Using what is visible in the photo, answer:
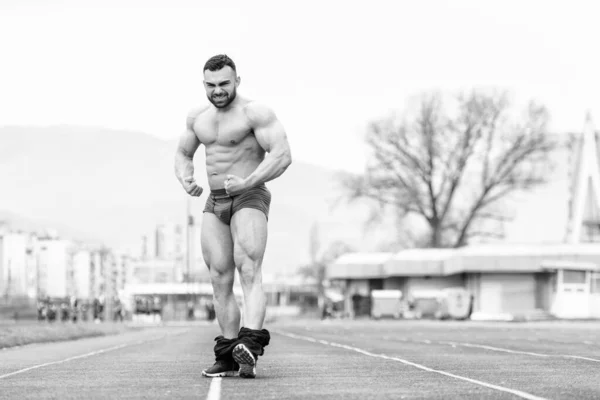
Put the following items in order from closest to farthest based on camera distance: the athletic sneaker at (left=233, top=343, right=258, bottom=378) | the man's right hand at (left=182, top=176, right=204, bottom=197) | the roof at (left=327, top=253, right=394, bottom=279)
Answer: the athletic sneaker at (left=233, top=343, right=258, bottom=378) → the man's right hand at (left=182, top=176, right=204, bottom=197) → the roof at (left=327, top=253, right=394, bottom=279)

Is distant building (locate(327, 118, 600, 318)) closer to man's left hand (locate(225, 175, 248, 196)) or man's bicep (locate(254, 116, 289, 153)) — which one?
man's bicep (locate(254, 116, 289, 153))

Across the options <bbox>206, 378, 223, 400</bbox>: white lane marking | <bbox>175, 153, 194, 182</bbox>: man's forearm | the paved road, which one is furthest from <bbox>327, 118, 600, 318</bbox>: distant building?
<bbox>206, 378, 223, 400</bbox>: white lane marking

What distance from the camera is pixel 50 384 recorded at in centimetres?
1027

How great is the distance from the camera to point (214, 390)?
9.26 meters

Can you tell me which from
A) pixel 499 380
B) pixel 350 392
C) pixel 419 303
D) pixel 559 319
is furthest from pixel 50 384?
pixel 419 303

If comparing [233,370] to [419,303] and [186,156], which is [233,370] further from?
[419,303]

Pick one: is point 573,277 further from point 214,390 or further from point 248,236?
point 214,390

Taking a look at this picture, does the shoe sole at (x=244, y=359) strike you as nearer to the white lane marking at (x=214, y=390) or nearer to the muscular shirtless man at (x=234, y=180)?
the white lane marking at (x=214, y=390)

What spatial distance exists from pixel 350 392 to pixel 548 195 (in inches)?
4039

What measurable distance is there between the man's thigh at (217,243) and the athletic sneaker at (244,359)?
1.06m

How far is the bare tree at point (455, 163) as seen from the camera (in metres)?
88.6

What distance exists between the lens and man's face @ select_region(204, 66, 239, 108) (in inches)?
452

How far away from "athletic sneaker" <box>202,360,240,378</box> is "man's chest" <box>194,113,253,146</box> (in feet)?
5.95

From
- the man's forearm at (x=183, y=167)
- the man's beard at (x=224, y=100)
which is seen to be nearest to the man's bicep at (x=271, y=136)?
the man's beard at (x=224, y=100)
